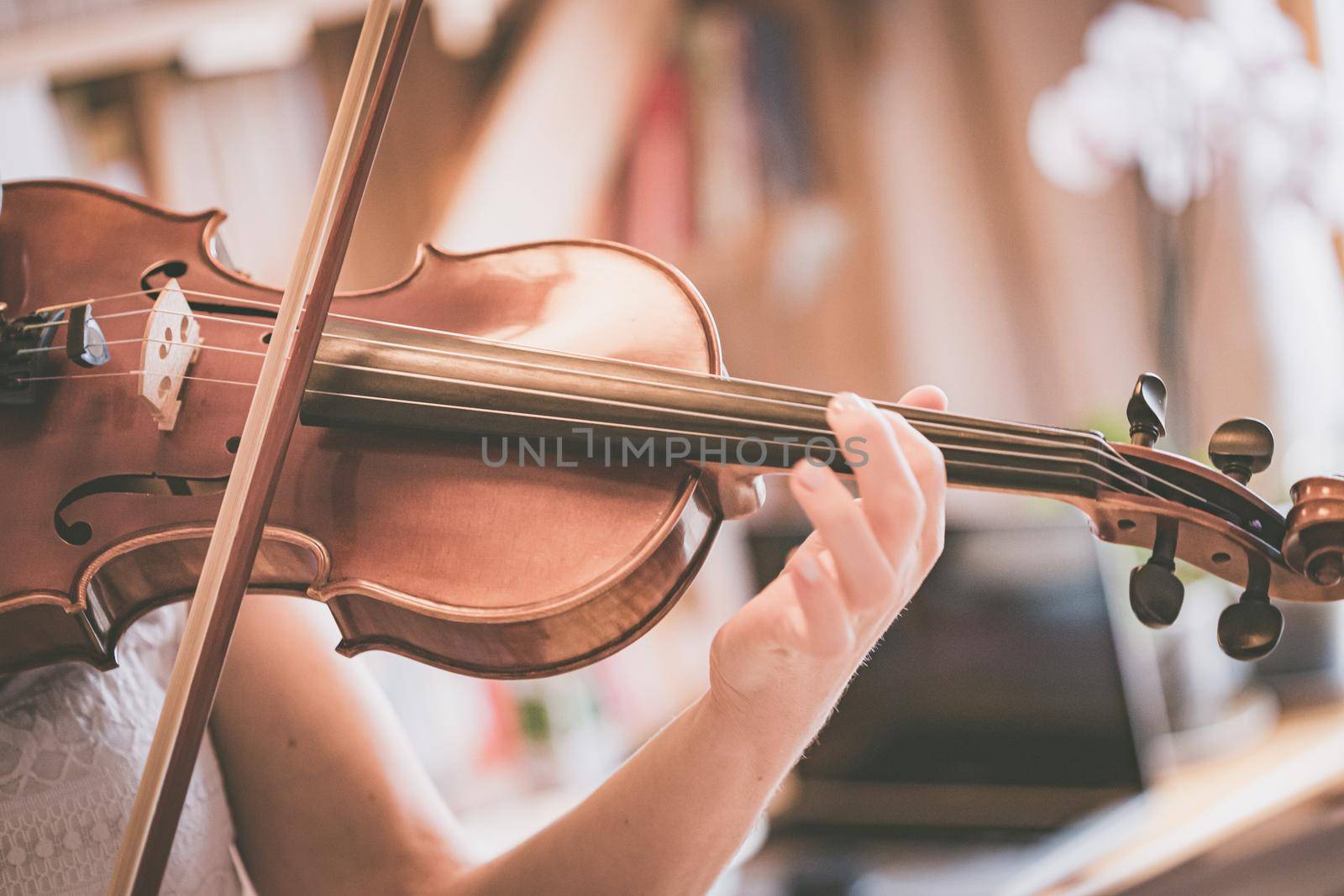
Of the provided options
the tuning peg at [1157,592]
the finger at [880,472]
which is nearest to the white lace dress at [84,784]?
the finger at [880,472]

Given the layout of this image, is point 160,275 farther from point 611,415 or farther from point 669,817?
point 669,817

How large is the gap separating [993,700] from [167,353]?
1.24 meters

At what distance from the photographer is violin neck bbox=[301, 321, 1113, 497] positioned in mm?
608

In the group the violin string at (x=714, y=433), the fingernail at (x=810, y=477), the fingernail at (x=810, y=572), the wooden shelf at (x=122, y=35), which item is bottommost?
the fingernail at (x=810, y=572)

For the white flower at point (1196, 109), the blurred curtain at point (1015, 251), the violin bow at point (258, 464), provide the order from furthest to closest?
the blurred curtain at point (1015, 251) < the white flower at point (1196, 109) < the violin bow at point (258, 464)

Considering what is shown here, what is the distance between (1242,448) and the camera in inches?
26.1

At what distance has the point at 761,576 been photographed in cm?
175

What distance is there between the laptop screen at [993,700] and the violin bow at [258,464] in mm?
1138

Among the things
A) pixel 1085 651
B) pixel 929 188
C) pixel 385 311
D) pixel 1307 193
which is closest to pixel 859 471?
pixel 385 311

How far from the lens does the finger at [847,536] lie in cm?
53

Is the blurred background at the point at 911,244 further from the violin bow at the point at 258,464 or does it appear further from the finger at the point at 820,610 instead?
the violin bow at the point at 258,464

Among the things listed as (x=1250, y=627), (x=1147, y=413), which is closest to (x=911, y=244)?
(x=1147, y=413)

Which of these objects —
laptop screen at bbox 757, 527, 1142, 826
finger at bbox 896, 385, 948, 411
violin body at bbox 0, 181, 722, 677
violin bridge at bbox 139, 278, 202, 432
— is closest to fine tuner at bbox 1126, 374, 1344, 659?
finger at bbox 896, 385, 948, 411

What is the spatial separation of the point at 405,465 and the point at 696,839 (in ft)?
1.06
